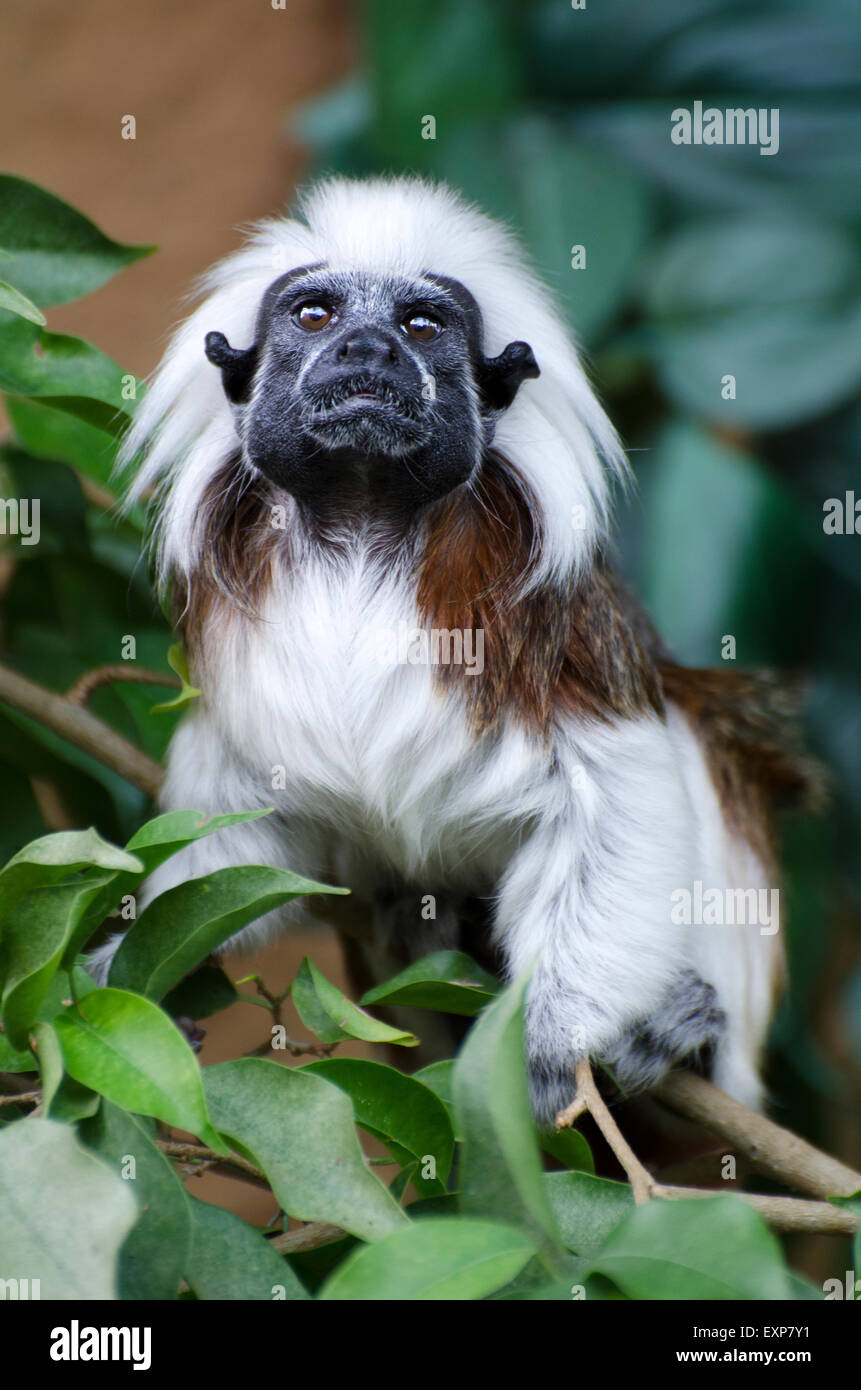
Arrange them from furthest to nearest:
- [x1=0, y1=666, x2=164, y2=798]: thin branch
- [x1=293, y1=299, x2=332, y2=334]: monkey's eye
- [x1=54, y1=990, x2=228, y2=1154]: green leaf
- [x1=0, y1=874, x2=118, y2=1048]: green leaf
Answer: [x1=0, y1=666, x2=164, y2=798]: thin branch → [x1=293, y1=299, x2=332, y2=334]: monkey's eye → [x1=0, y1=874, x2=118, y2=1048]: green leaf → [x1=54, y1=990, x2=228, y2=1154]: green leaf

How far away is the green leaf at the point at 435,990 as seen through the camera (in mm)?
1427

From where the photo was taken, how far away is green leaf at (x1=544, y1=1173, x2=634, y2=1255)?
124 centimetres

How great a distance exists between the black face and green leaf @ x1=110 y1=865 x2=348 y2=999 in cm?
60

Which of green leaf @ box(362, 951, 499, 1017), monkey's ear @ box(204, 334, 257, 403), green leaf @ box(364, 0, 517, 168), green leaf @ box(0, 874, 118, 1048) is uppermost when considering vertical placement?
green leaf @ box(364, 0, 517, 168)

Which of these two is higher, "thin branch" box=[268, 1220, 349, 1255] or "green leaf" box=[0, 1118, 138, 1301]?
"green leaf" box=[0, 1118, 138, 1301]

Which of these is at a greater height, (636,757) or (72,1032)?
(636,757)

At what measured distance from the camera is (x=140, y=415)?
1.86 metres

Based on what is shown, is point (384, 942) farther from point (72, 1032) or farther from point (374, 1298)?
point (374, 1298)

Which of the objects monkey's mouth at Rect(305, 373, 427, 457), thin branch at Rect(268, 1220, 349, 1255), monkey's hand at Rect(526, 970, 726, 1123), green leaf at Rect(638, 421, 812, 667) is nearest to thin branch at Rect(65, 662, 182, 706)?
monkey's mouth at Rect(305, 373, 427, 457)

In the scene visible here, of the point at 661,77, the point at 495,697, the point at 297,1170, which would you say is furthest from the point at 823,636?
the point at 297,1170

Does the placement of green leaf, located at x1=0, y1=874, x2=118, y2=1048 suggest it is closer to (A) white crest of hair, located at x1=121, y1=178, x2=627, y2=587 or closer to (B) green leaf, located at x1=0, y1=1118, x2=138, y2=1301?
(B) green leaf, located at x1=0, y1=1118, x2=138, y2=1301

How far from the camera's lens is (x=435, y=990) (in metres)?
1.44

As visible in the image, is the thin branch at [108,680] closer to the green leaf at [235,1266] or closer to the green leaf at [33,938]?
the green leaf at [33,938]

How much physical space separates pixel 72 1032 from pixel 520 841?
82cm
